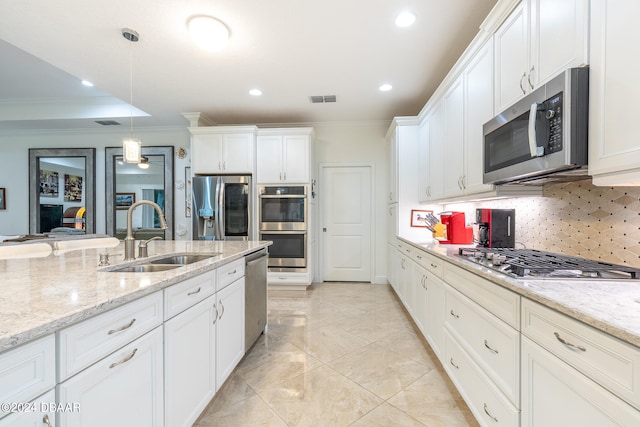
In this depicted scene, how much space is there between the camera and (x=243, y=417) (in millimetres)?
1627

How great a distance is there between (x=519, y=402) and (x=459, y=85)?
7.41ft

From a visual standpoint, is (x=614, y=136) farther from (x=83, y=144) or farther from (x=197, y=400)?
(x=83, y=144)

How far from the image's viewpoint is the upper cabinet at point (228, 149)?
4117 mm

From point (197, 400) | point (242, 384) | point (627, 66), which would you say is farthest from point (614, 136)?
point (242, 384)

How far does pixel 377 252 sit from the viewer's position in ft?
15.5

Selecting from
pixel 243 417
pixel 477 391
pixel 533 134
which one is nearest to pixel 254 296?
pixel 243 417

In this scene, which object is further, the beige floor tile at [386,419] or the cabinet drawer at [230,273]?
the cabinet drawer at [230,273]

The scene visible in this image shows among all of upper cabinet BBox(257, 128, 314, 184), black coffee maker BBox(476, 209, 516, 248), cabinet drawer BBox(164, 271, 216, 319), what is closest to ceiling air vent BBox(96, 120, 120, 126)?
upper cabinet BBox(257, 128, 314, 184)

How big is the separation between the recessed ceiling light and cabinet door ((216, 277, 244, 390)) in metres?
2.37

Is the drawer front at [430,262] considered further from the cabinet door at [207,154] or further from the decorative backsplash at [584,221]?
the cabinet door at [207,154]

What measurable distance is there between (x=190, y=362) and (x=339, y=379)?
109cm

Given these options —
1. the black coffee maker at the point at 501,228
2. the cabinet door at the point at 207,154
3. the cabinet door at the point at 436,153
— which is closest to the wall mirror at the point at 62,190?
the cabinet door at the point at 207,154

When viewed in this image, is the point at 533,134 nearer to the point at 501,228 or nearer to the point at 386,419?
the point at 501,228

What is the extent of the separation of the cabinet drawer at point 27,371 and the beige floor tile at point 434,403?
1.74m
